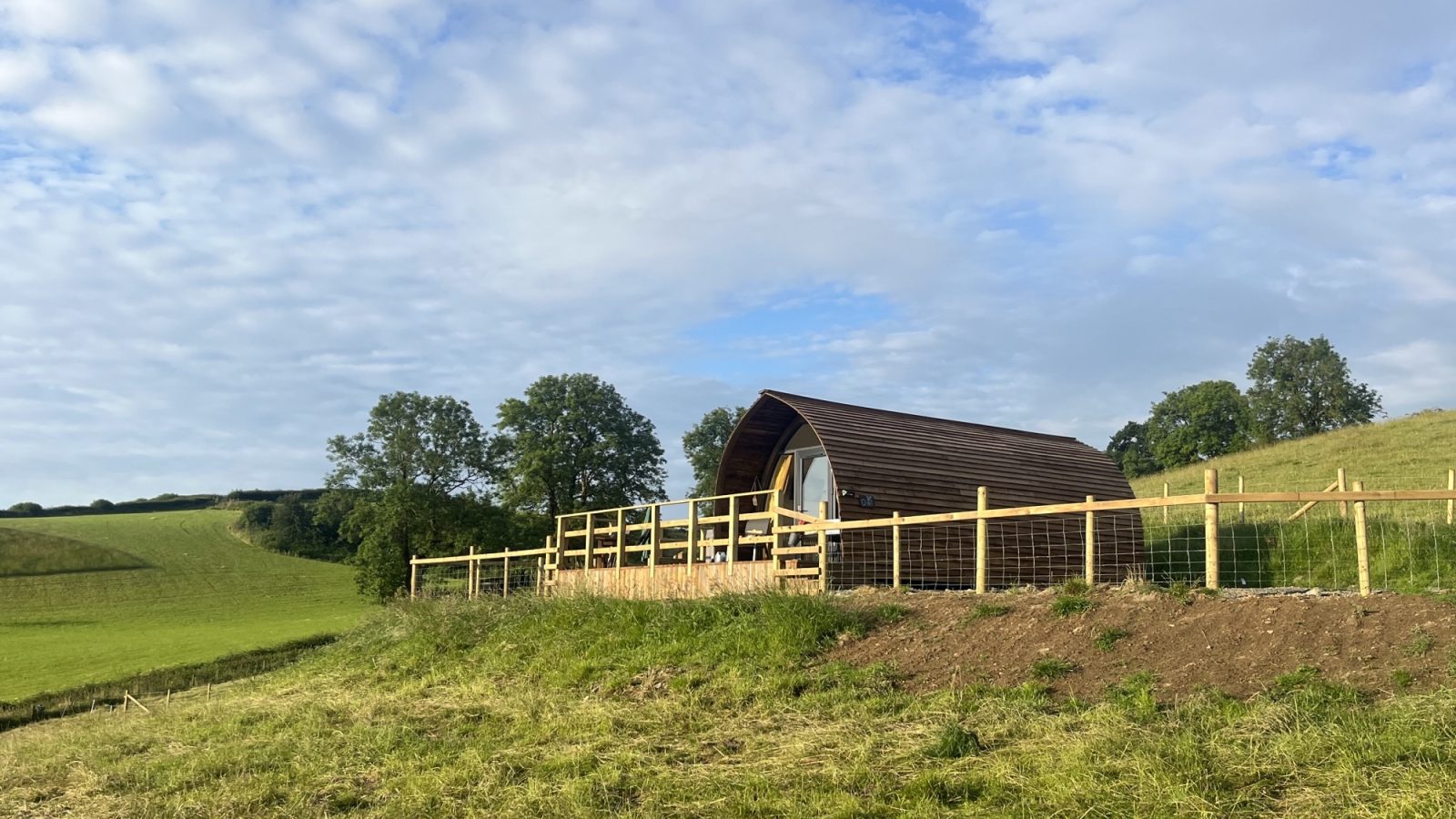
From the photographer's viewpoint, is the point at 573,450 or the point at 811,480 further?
the point at 573,450

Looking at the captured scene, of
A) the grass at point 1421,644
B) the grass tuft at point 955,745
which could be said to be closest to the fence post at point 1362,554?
the grass at point 1421,644

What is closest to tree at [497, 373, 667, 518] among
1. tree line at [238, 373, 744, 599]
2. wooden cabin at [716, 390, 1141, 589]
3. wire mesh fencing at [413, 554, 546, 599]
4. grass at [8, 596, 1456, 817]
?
tree line at [238, 373, 744, 599]

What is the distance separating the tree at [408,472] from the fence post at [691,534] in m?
24.7

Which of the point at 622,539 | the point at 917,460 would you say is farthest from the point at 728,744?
the point at 917,460

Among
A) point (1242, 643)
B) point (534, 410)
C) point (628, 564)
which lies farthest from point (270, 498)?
point (1242, 643)

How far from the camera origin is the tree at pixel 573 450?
44.3 m

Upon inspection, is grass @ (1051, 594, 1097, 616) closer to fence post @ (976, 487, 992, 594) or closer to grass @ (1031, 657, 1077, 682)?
grass @ (1031, 657, 1077, 682)

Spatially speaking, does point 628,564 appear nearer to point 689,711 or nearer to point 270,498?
point 689,711

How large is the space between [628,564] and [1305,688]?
1372 centimetres

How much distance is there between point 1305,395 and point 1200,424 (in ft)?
20.0

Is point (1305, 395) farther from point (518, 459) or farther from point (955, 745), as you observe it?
point (955, 745)

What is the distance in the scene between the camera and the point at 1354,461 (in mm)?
31047

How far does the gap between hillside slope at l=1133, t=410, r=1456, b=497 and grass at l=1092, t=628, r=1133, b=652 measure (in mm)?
18053

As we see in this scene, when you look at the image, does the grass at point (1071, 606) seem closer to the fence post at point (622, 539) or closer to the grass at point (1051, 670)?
the grass at point (1051, 670)
